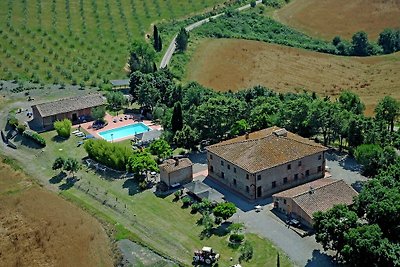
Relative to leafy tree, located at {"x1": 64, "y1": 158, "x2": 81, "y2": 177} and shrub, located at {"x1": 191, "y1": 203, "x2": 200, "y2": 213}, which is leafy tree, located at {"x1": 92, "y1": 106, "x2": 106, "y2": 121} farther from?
shrub, located at {"x1": 191, "y1": 203, "x2": 200, "y2": 213}

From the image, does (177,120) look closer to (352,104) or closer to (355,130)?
(355,130)

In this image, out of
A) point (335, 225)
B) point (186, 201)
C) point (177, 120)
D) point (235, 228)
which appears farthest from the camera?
point (177, 120)

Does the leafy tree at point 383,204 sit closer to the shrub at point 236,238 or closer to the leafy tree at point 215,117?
the shrub at point 236,238

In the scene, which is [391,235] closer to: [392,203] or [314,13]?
[392,203]

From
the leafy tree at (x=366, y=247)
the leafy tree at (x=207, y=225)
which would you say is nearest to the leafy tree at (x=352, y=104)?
the leafy tree at (x=207, y=225)

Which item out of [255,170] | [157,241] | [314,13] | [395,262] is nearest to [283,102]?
[255,170]

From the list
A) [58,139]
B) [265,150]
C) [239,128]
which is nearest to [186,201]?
→ [265,150]

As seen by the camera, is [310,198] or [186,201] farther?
[186,201]
